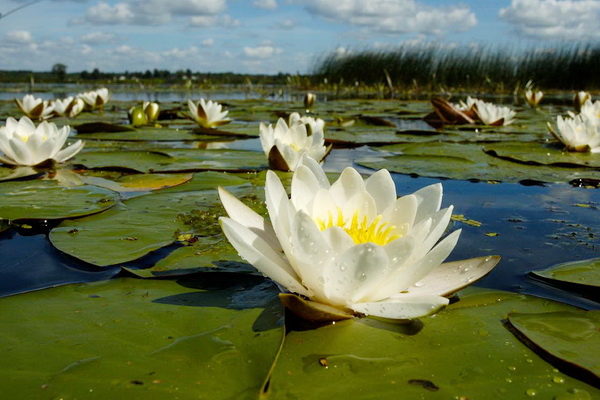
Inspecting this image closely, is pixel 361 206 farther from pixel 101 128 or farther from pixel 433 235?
pixel 101 128

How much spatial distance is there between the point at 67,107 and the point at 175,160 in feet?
15.2

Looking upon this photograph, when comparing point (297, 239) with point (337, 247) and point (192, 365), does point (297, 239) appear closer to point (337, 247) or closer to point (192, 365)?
point (337, 247)

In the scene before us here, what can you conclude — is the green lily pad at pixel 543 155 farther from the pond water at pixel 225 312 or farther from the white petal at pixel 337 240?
the white petal at pixel 337 240

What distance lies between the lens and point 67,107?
7199 mm

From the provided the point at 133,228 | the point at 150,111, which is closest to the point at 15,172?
the point at 133,228

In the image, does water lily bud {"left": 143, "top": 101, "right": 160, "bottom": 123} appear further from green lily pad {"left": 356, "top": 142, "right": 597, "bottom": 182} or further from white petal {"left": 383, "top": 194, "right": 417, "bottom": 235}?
white petal {"left": 383, "top": 194, "right": 417, "bottom": 235}

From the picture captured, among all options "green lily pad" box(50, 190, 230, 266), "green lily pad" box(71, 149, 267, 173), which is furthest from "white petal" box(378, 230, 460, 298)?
"green lily pad" box(71, 149, 267, 173)

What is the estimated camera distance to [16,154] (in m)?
3.08

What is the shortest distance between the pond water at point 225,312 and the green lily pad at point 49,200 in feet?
0.05

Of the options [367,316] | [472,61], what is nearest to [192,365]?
[367,316]

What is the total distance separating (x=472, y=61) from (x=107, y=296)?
18720 millimetres

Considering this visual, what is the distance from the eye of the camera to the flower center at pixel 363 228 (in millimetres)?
1193

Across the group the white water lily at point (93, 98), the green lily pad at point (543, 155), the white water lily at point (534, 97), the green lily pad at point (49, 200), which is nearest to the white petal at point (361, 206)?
the green lily pad at point (49, 200)

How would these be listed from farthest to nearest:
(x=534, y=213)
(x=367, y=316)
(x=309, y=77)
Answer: (x=309, y=77), (x=534, y=213), (x=367, y=316)
